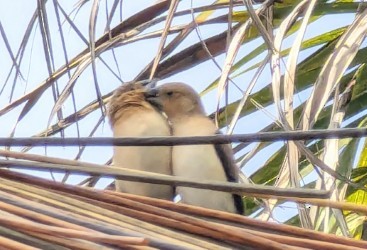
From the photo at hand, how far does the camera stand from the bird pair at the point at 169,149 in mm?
3666

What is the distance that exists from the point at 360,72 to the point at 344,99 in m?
0.24

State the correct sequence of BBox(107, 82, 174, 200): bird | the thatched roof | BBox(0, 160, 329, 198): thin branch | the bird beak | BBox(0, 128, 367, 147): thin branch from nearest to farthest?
the thatched roof
BBox(0, 160, 329, 198): thin branch
BBox(0, 128, 367, 147): thin branch
BBox(107, 82, 174, 200): bird
the bird beak

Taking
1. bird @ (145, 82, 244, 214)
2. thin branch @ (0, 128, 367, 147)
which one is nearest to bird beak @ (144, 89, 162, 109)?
bird @ (145, 82, 244, 214)

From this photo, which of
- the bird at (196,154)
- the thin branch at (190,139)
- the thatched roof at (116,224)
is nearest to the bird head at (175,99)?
the bird at (196,154)

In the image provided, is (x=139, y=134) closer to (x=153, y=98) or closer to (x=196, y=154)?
(x=196, y=154)

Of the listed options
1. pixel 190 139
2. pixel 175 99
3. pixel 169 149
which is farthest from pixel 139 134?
pixel 190 139

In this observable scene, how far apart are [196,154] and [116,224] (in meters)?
2.09

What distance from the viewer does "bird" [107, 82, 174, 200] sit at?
3639 millimetres

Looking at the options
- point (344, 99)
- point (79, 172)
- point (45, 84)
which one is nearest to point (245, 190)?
point (79, 172)

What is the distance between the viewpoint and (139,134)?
371 cm

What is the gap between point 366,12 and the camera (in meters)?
3.86

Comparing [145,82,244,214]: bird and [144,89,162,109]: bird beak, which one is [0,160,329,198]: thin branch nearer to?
[145,82,244,214]: bird

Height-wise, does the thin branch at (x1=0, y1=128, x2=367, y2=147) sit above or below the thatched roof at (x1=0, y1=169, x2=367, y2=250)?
above

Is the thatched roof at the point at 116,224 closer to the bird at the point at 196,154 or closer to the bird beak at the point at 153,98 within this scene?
the bird at the point at 196,154
